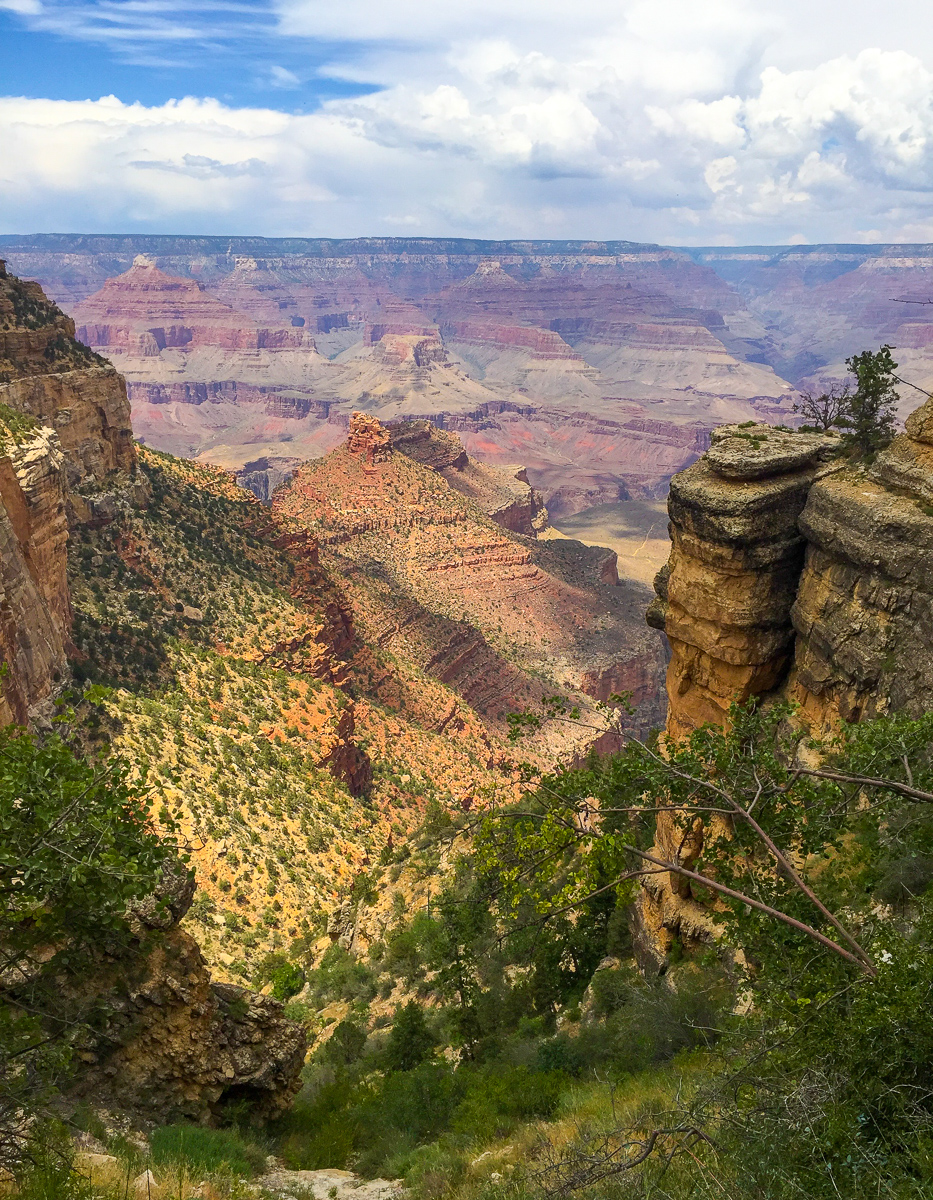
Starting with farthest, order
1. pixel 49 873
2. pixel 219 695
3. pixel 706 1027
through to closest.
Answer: pixel 219 695 → pixel 706 1027 → pixel 49 873

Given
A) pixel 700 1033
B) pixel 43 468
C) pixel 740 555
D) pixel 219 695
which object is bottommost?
pixel 219 695

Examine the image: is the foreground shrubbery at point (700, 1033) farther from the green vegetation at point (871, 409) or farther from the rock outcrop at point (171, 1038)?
the green vegetation at point (871, 409)

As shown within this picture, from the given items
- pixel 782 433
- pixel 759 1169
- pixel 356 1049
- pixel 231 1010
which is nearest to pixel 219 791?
pixel 356 1049

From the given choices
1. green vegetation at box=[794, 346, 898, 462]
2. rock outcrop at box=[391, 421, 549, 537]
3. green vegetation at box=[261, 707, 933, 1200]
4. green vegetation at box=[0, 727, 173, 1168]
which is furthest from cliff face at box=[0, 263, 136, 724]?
rock outcrop at box=[391, 421, 549, 537]

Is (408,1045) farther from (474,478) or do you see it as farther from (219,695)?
(474,478)

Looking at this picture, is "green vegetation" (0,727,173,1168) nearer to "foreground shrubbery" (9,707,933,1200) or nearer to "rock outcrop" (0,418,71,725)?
"foreground shrubbery" (9,707,933,1200)

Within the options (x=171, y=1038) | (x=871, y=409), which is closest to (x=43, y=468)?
(x=171, y=1038)

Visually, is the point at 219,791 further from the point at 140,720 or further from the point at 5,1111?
the point at 5,1111

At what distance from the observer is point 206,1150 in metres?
11.8

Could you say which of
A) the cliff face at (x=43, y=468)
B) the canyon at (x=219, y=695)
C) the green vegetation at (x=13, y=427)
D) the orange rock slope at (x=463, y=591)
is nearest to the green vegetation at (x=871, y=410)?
the canyon at (x=219, y=695)

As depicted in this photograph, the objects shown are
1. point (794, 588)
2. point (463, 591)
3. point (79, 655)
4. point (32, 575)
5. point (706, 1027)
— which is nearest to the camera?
point (706, 1027)

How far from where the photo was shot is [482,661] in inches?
2709

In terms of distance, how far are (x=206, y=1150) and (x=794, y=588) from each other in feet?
49.1

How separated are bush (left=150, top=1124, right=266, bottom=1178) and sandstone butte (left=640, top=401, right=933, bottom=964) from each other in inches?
398
